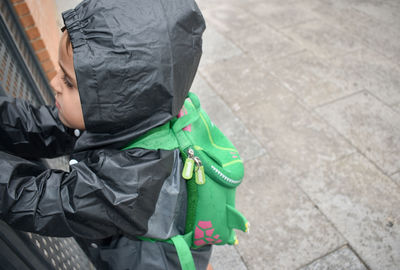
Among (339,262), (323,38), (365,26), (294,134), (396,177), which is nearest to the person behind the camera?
(339,262)

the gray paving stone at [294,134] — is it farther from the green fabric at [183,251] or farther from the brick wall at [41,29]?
the brick wall at [41,29]

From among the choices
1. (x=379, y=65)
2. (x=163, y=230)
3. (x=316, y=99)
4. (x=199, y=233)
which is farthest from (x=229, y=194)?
(x=379, y=65)

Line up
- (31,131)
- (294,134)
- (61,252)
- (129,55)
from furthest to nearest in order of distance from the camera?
(294,134), (61,252), (31,131), (129,55)

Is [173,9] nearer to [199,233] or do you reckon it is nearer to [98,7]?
[98,7]

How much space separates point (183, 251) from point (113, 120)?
65 cm

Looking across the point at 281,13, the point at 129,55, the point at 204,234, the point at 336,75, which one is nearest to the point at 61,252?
the point at 204,234

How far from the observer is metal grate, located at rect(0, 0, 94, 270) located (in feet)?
3.65

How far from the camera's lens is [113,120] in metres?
1.17

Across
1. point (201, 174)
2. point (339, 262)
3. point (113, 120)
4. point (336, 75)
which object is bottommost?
point (339, 262)

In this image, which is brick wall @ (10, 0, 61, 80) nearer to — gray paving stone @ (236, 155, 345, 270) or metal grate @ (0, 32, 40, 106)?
metal grate @ (0, 32, 40, 106)

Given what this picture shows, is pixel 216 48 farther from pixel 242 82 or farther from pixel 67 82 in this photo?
pixel 67 82

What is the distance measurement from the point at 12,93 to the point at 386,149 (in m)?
3.05

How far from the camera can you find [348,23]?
476 cm

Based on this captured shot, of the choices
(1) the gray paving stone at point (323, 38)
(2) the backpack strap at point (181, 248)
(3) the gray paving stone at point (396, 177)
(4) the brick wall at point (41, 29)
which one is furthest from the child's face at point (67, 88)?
(1) the gray paving stone at point (323, 38)
